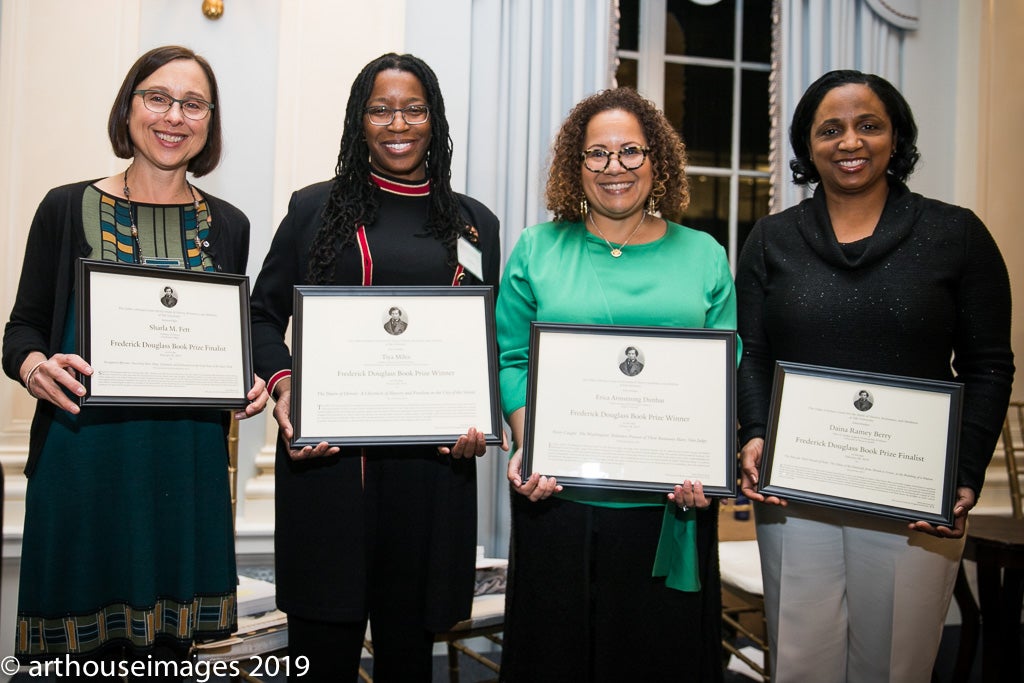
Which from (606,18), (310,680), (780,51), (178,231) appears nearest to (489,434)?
(310,680)

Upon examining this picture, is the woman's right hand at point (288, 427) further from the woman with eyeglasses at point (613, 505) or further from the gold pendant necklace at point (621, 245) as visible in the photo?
the gold pendant necklace at point (621, 245)

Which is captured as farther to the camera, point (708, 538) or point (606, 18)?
point (606, 18)

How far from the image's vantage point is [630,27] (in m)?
4.30

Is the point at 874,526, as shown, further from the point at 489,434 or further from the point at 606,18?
the point at 606,18

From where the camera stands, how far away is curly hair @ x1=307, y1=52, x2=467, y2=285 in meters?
1.88

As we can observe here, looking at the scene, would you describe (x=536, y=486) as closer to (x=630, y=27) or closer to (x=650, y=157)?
(x=650, y=157)

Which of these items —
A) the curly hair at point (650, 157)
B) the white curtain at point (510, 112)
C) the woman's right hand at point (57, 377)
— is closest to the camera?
the woman's right hand at point (57, 377)

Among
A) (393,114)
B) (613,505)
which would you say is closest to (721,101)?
(393,114)

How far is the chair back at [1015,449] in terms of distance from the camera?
3.70 m

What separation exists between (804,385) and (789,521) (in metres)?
0.38

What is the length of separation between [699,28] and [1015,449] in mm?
2809

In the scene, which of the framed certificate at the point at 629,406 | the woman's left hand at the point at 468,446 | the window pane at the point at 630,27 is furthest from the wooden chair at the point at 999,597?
the window pane at the point at 630,27

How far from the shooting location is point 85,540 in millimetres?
1797

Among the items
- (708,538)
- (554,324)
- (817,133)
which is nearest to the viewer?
(554,324)
